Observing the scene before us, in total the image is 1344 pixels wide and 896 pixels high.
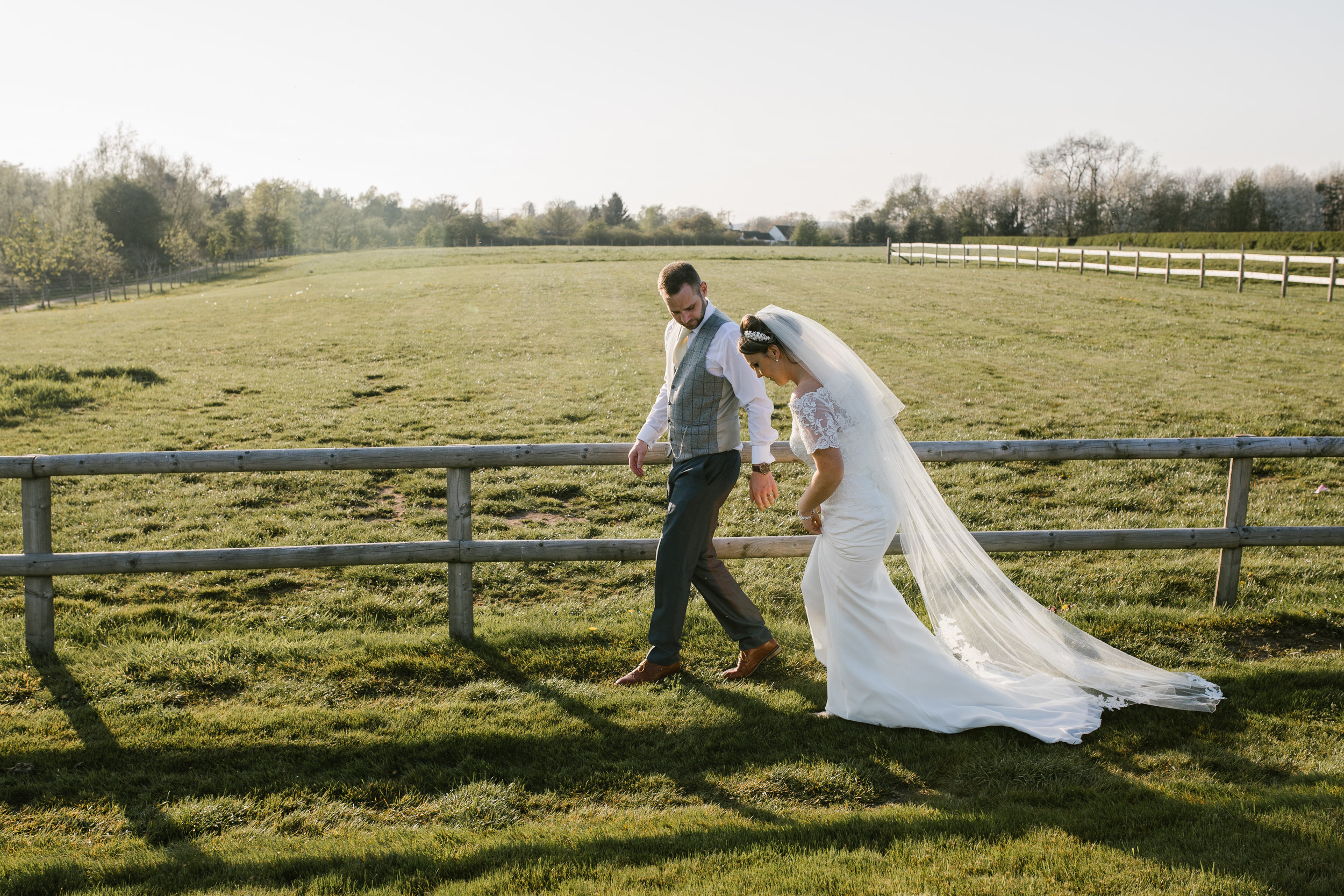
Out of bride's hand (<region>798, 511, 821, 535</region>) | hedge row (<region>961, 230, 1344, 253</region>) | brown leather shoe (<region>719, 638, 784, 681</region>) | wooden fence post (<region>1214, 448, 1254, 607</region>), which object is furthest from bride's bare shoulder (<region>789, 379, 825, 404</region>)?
hedge row (<region>961, 230, 1344, 253</region>)

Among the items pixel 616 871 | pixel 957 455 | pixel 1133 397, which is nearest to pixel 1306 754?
pixel 957 455

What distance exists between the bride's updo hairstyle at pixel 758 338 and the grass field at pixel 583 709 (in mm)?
1926

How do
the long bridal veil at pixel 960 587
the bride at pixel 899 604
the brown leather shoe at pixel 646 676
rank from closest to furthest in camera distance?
the bride at pixel 899 604
the long bridal veil at pixel 960 587
the brown leather shoe at pixel 646 676

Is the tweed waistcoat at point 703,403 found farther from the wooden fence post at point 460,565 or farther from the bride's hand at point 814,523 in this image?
the wooden fence post at point 460,565

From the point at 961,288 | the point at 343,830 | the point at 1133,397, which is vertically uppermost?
the point at 961,288

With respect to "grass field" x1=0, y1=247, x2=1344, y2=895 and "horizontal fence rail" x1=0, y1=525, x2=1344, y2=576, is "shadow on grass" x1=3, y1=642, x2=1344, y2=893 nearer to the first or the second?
"grass field" x1=0, y1=247, x2=1344, y2=895

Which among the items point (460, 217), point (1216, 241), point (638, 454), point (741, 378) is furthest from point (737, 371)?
point (460, 217)

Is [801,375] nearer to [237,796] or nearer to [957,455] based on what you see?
[957,455]

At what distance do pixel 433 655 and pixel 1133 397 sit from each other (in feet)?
38.5

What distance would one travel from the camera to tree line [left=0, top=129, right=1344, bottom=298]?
57.7 m

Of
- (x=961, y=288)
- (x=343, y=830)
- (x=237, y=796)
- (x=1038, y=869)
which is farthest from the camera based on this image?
(x=961, y=288)

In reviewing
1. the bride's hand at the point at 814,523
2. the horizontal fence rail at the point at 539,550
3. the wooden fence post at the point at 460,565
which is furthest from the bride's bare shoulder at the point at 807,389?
the wooden fence post at the point at 460,565

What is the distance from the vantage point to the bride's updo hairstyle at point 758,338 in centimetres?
454

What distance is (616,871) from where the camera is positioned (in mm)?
3359
